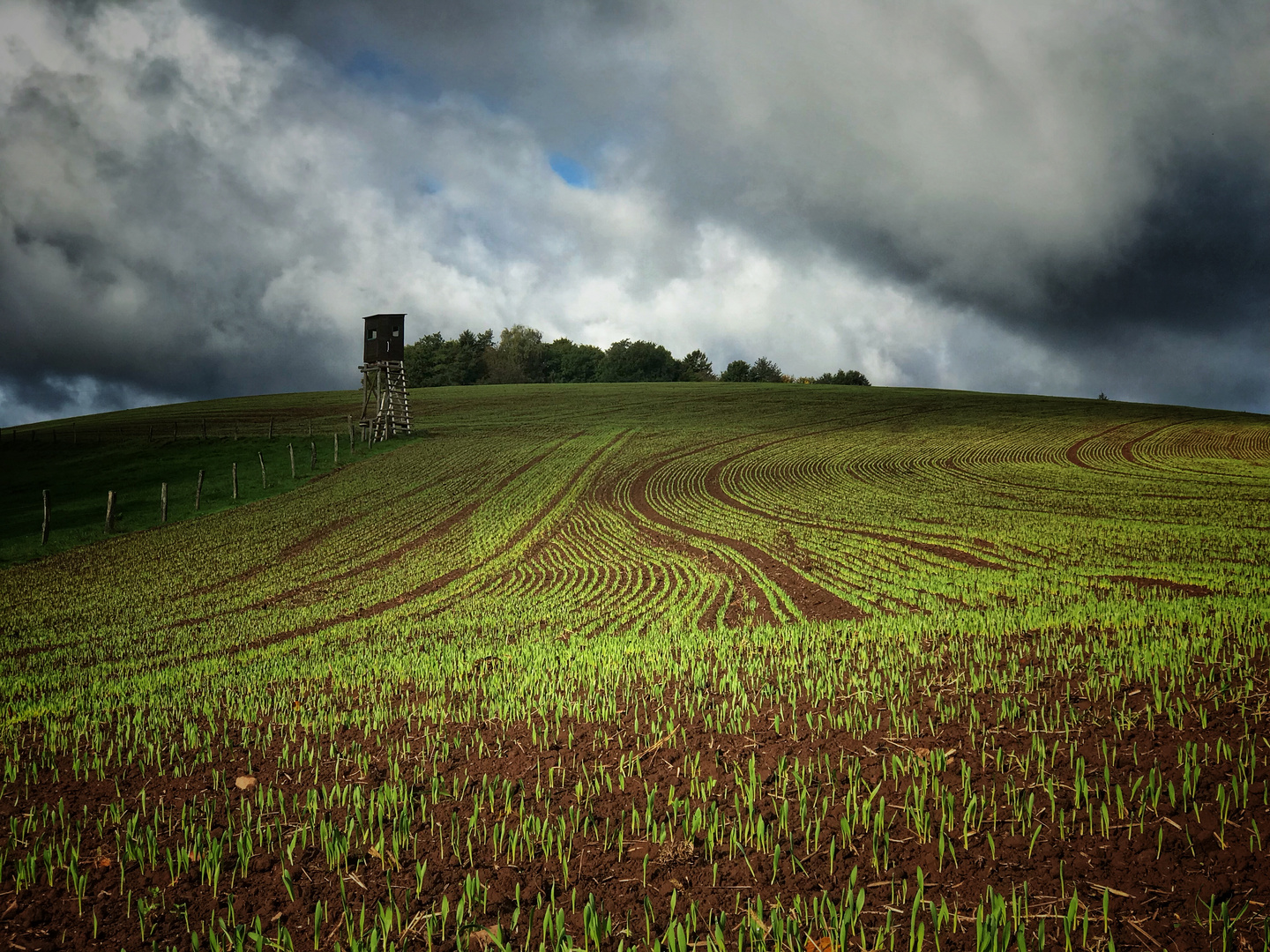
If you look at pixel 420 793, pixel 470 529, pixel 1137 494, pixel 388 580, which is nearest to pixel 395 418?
pixel 470 529

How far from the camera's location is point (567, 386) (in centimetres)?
9594

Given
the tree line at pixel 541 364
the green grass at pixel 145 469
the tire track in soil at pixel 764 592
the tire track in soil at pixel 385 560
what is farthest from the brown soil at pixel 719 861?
the tree line at pixel 541 364

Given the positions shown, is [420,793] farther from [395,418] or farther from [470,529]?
[395,418]

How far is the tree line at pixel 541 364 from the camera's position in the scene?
133875 millimetres

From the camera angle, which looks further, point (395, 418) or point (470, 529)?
point (395, 418)

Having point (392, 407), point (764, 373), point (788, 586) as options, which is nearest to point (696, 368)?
point (764, 373)

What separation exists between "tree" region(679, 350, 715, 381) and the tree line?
558 millimetres

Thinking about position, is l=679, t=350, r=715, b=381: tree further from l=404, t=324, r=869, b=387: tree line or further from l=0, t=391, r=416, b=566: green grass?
l=0, t=391, r=416, b=566: green grass

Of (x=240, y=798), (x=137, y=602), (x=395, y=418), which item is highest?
A: (x=395, y=418)

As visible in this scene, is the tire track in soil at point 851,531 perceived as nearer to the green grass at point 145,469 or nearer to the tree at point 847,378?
the green grass at point 145,469

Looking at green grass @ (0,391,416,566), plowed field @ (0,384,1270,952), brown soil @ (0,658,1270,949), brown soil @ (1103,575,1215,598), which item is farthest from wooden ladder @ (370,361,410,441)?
brown soil @ (0,658,1270,949)

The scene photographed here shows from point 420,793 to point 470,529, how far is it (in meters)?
22.0

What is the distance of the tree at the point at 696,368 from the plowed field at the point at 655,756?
133311 millimetres

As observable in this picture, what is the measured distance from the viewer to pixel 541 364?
145m
